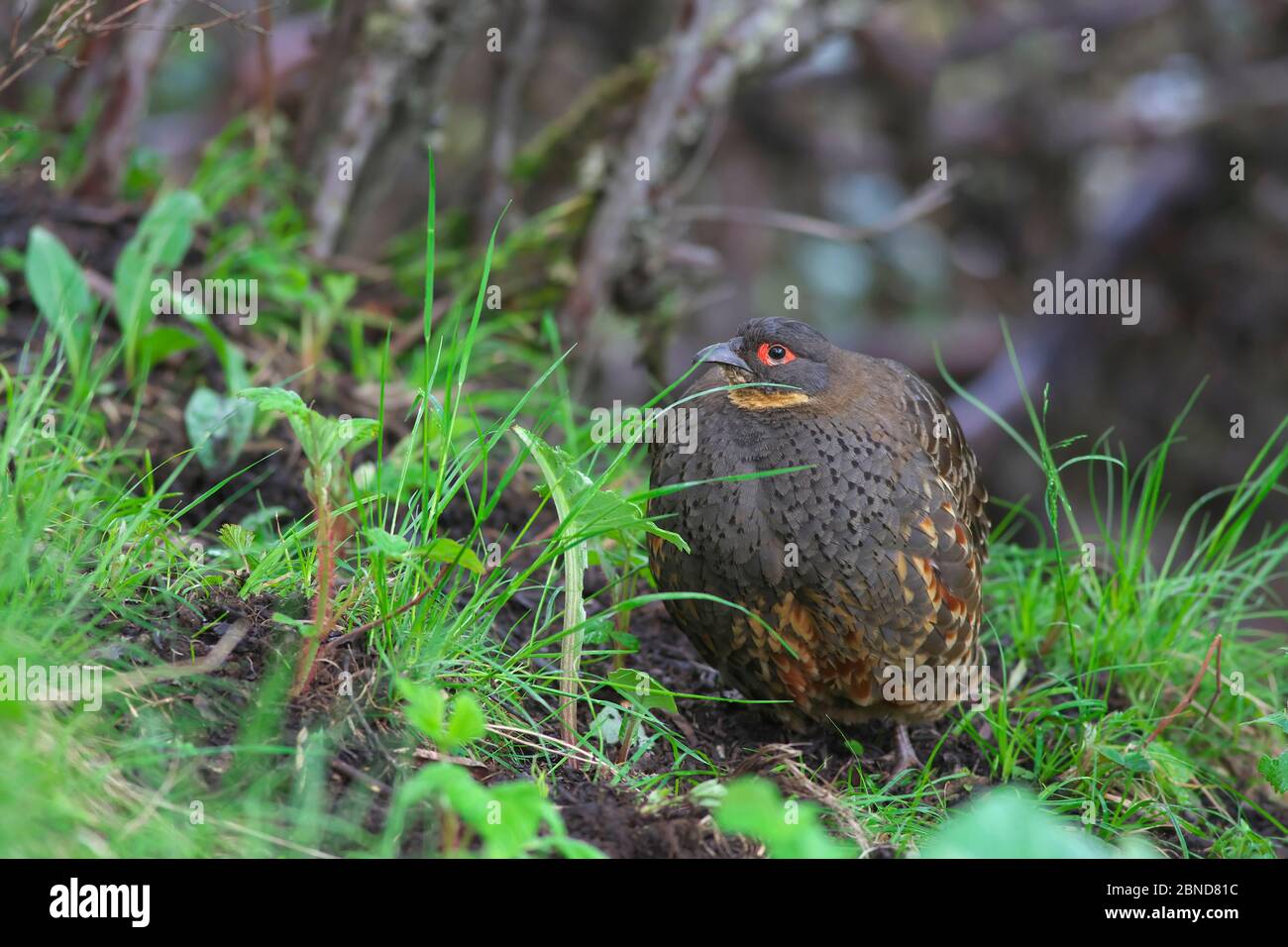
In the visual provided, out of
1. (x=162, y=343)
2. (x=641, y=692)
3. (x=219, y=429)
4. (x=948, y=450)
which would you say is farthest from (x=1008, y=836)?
(x=162, y=343)

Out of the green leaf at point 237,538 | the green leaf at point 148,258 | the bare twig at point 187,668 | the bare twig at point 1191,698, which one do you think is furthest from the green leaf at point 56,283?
the bare twig at point 1191,698

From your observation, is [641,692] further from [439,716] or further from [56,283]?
[56,283]

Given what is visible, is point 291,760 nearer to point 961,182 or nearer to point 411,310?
point 411,310

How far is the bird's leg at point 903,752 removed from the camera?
3725 millimetres

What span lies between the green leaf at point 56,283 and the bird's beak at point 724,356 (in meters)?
2.09

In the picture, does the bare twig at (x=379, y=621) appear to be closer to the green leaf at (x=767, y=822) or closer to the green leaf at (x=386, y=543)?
the green leaf at (x=386, y=543)

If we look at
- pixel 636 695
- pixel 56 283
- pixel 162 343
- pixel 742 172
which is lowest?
pixel 636 695

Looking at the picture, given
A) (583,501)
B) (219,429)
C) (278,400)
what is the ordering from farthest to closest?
(219,429), (583,501), (278,400)

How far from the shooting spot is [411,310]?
5.37 metres

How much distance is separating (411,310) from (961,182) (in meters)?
4.75

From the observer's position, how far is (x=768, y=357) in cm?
354

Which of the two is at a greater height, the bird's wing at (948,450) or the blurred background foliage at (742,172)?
the blurred background foliage at (742,172)

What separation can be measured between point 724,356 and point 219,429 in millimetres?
1730

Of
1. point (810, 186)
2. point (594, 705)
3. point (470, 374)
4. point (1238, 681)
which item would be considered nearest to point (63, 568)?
Answer: point (594, 705)
